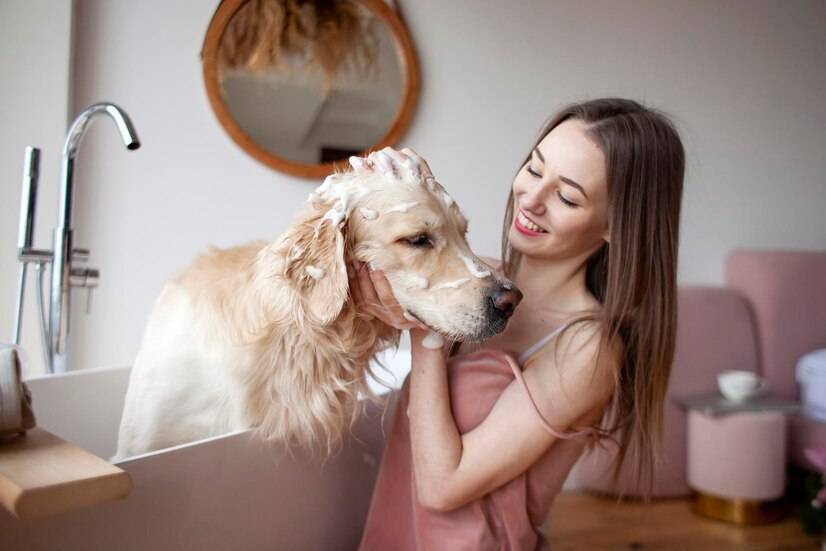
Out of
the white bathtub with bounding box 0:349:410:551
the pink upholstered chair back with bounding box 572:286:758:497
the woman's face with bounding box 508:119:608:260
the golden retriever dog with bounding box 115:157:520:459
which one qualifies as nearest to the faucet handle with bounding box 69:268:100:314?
the white bathtub with bounding box 0:349:410:551

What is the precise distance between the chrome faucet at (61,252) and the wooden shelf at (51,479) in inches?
28.1

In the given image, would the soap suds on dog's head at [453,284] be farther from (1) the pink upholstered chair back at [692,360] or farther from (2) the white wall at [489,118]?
(1) the pink upholstered chair back at [692,360]

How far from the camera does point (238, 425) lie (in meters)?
0.93

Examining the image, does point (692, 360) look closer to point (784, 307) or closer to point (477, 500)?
A: point (784, 307)

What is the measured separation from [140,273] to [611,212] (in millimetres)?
1485

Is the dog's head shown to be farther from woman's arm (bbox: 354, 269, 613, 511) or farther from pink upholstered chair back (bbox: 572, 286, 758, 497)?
pink upholstered chair back (bbox: 572, 286, 758, 497)

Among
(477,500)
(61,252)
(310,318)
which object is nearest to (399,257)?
(310,318)

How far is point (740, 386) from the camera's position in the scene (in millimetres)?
2250

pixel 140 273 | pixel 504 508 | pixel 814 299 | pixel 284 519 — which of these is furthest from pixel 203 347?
pixel 814 299

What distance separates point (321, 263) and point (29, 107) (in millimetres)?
1262

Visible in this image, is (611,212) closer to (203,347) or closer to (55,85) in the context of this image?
(203,347)

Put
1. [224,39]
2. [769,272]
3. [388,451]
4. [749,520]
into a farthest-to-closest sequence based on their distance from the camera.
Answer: [769,272]
[749,520]
[224,39]
[388,451]

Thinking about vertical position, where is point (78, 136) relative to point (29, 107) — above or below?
below

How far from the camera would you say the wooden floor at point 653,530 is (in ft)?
6.57
